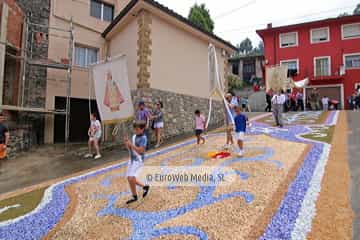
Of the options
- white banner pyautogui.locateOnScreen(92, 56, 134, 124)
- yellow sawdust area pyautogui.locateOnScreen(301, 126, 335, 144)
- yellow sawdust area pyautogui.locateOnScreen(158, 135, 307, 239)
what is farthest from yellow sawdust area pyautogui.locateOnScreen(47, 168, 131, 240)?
yellow sawdust area pyautogui.locateOnScreen(301, 126, 335, 144)

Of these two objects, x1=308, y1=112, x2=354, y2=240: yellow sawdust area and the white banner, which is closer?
x1=308, y1=112, x2=354, y2=240: yellow sawdust area

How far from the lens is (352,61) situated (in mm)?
20688

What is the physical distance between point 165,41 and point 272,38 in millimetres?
18451

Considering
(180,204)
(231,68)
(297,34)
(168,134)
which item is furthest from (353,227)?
(231,68)

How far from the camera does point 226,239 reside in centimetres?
276

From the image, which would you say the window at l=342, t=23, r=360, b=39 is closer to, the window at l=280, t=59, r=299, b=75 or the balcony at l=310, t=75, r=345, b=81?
the balcony at l=310, t=75, r=345, b=81

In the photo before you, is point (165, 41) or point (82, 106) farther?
point (82, 106)

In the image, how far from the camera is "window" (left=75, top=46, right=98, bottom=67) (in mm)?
12019

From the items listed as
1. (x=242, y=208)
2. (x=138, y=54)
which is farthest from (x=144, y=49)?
(x=242, y=208)

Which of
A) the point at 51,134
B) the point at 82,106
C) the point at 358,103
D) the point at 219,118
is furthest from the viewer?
the point at 358,103

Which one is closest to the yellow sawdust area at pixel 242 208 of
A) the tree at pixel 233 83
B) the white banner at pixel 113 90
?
the white banner at pixel 113 90

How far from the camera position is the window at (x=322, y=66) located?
21516mm

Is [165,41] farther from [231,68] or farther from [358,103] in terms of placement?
[231,68]

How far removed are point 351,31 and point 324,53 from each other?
2911 millimetres
